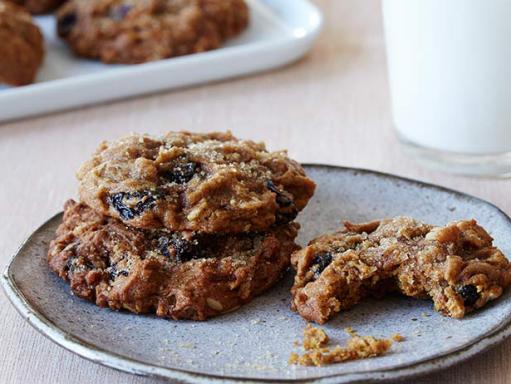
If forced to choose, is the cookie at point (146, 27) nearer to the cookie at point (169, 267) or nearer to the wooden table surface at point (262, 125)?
the wooden table surface at point (262, 125)

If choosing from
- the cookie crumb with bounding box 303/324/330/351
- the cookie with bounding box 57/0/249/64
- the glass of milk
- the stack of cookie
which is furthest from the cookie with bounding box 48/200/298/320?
the cookie with bounding box 57/0/249/64

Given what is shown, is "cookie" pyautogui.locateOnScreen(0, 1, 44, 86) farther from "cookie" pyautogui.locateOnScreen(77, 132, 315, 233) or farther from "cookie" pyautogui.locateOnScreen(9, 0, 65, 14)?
"cookie" pyautogui.locateOnScreen(77, 132, 315, 233)

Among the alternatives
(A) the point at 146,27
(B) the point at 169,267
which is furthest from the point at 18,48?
(B) the point at 169,267

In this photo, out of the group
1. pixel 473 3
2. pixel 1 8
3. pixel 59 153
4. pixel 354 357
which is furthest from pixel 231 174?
pixel 1 8

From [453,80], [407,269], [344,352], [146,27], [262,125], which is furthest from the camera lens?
[146,27]

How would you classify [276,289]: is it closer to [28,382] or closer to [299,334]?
[299,334]

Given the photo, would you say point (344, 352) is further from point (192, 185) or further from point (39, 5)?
point (39, 5)

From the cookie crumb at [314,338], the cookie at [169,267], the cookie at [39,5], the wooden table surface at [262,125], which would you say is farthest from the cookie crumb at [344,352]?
the cookie at [39,5]
